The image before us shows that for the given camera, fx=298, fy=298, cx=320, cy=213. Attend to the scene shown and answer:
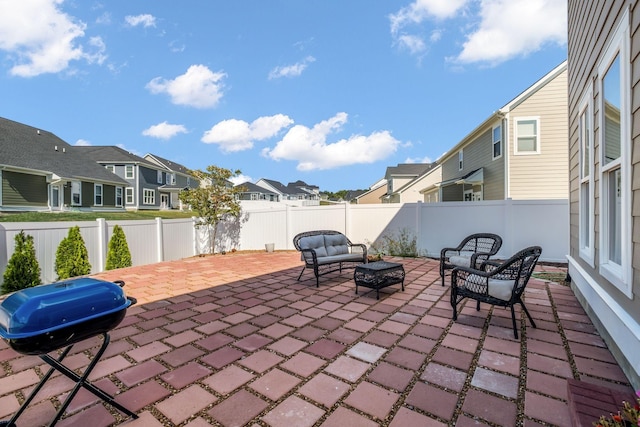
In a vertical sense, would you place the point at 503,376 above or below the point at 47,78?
below

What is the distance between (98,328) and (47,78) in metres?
15.1

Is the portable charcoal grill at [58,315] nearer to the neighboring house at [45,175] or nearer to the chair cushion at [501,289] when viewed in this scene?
the chair cushion at [501,289]

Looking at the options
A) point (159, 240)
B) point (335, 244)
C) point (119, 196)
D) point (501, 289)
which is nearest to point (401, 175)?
point (335, 244)

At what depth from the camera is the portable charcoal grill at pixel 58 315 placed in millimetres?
1371

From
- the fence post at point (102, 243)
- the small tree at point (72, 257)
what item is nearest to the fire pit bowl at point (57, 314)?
the small tree at point (72, 257)

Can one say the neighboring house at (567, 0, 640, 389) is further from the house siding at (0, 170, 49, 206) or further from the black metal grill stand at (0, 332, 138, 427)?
the house siding at (0, 170, 49, 206)

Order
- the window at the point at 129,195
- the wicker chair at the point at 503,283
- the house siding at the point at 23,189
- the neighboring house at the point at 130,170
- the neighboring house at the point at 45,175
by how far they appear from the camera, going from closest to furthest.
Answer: the wicker chair at the point at 503,283
the house siding at the point at 23,189
the neighboring house at the point at 45,175
the neighboring house at the point at 130,170
the window at the point at 129,195

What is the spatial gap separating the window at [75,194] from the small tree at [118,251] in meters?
14.3

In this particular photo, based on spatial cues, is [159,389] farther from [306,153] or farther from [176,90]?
[306,153]

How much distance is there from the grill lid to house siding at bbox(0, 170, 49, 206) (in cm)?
1755

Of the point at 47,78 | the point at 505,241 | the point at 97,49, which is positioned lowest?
the point at 505,241

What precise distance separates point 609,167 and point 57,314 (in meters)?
4.00

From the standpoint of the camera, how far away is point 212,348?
107 inches

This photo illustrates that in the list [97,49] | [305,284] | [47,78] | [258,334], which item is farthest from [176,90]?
[258,334]
